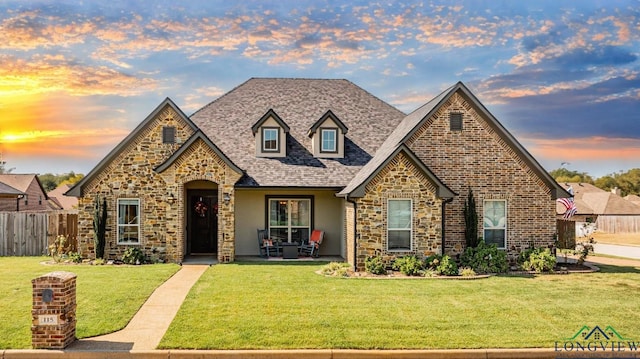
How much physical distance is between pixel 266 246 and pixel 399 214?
19.0 feet

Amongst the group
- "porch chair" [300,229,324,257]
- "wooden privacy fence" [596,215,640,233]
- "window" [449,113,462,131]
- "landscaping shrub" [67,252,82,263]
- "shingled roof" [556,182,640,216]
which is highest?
"window" [449,113,462,131]

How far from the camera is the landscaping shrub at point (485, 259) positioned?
1767 cm

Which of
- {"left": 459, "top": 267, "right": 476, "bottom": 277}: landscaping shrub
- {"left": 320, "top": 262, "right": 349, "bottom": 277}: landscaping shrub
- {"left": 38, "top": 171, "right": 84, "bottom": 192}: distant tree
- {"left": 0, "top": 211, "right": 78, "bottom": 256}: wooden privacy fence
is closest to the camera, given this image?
{"left": 459, "top": 267, "right": 476, "bottom": 277}: landscaping shrub

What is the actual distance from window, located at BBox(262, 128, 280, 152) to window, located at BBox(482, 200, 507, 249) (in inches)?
347

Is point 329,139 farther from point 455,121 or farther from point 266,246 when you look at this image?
point 455,121

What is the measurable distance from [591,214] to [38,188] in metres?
53.3

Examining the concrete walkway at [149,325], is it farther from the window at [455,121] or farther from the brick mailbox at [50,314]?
the window at [455,121]

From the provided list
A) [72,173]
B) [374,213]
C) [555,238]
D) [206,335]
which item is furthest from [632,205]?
[72,173]

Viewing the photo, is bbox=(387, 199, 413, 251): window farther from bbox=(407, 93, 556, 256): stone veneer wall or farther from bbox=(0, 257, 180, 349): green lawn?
bbox=(0, 257, 180, 349): green lawn

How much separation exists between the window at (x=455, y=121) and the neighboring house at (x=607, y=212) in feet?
112

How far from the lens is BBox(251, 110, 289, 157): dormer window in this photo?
22562mm

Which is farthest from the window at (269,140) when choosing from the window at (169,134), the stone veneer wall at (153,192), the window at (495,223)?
the window at (495,223)

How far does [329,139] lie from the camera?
23.0 metres
